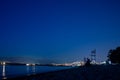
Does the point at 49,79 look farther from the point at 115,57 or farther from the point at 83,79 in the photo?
the point at 115,57

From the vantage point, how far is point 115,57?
6725 centimetres

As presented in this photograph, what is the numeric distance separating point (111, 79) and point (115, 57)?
60282 mm

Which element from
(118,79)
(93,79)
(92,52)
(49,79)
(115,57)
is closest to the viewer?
(118,79)

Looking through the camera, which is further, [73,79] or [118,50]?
[118,50]

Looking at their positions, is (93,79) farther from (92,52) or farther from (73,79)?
(92,52)

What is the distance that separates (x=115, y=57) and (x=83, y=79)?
2354 inches

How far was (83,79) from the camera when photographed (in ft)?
33.6

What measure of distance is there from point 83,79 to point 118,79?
1.82 m

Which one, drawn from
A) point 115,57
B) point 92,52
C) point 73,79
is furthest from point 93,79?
point 92,52

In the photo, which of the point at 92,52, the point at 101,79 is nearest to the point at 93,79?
the point at 101,79

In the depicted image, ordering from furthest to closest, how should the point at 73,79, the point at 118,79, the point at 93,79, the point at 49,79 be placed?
the point at 49,79
the point at 73,79
the point at 93,79
the point at 118,79

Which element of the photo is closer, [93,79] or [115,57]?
[93,79]

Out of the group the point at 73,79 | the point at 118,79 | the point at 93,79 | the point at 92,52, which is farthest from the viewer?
the point at 92,52

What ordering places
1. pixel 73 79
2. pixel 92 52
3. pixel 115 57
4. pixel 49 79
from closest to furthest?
pixel 73 79
pixel 49 79
pixel 115 57
pixel 92 52
